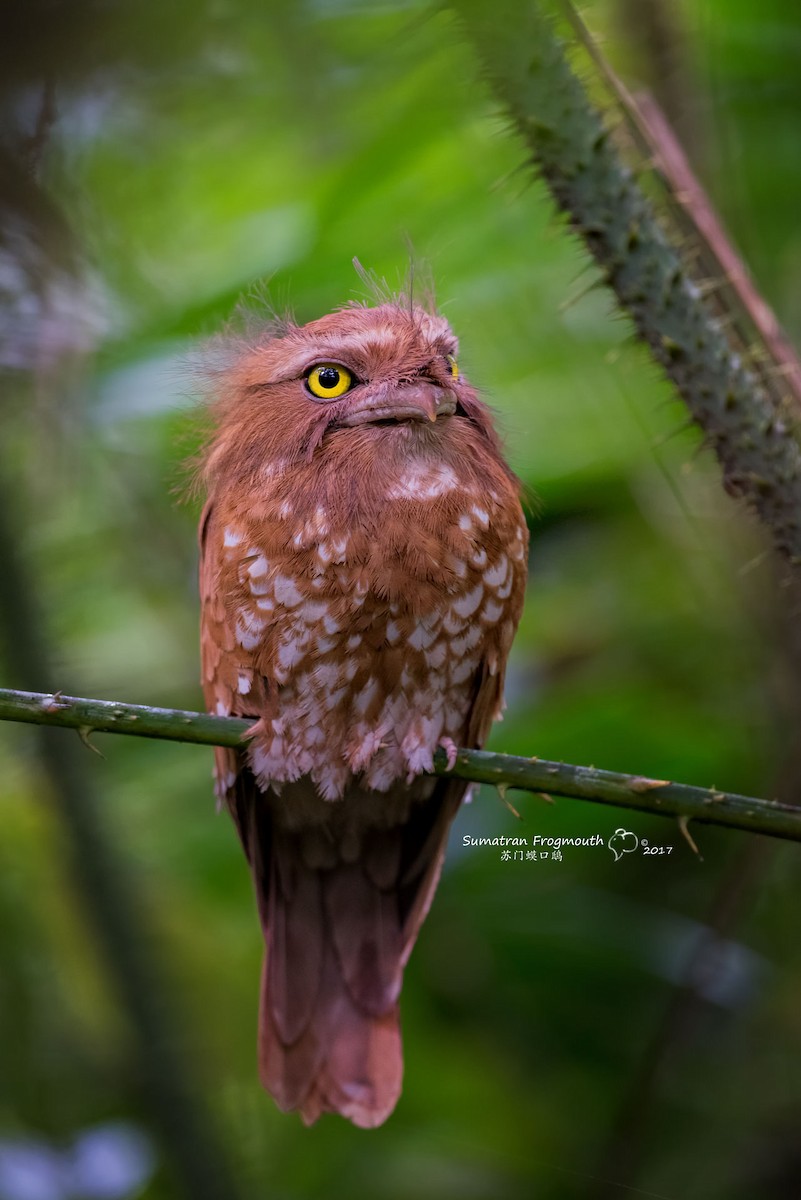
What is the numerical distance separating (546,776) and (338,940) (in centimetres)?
134

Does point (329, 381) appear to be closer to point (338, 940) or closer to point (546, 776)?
point (546, 776)

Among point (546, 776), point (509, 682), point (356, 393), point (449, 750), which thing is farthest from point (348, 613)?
point (509, 682)

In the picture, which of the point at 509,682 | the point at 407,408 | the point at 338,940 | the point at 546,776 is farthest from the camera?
the point at 509,682

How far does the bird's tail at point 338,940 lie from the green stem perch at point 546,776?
1.02 m

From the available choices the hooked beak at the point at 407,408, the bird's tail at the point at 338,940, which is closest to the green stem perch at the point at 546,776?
the hooked beak at the point at 407,408

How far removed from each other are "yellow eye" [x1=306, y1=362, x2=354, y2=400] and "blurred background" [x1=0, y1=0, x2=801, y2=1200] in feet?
1.14

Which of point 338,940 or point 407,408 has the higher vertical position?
point 407,408

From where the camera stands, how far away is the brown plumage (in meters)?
2.42

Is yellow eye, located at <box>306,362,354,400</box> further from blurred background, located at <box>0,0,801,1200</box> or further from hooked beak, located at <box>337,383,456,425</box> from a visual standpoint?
blurred background, located at <box>0,0,801,1200</box>

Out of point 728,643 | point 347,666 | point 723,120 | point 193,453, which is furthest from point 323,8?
point 728,643

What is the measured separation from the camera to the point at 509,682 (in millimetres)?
4172

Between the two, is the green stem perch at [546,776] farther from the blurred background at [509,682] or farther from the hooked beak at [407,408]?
the blurred background at [509,682]

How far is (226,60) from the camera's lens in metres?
2.38

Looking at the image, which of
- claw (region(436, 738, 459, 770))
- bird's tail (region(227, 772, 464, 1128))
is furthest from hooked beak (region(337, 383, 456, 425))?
bird's tail (region(227, 772, 464, 1128))
